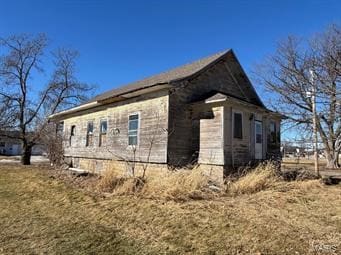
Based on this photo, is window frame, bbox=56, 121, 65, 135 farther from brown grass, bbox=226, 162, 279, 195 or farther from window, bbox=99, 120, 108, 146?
brown grass, bbox=226, 162, 279, 195

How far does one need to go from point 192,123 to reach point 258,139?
3.31m

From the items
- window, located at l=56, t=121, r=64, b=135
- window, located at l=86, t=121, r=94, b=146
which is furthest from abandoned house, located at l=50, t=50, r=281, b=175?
window, located at l=56, t=121, r=64, b=135

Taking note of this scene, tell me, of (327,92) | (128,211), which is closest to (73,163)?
(128,211)

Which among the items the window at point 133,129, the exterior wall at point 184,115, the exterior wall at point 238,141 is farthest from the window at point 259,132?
the window at point 133,129

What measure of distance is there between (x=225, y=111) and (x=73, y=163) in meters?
11.5

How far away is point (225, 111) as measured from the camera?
11562 millimetres

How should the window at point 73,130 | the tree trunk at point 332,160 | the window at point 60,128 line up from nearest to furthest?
1. the window at point 73,130
2. the window at point 60,128
3. the tree trunk at point 332,160

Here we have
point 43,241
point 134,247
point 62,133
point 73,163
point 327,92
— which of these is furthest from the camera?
point 62,133

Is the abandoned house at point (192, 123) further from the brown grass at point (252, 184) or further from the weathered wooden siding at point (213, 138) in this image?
the brown grass at point (252, 184)

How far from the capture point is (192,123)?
12.7 meters

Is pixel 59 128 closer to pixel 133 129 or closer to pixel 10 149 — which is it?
pixel 133 129

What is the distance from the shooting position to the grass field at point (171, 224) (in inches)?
192

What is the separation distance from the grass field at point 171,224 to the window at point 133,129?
4427mm

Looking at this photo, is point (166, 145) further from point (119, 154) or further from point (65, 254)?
point (65, 254)
